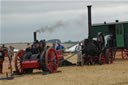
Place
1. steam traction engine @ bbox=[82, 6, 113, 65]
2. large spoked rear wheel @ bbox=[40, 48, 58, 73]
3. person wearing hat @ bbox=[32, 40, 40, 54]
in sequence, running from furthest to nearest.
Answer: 1. steam traction engine @ bbox=[82, 6, 113, 65]
2. person wearing hat @ bbox=[32, 40, 40, 54]
3. large spoked rear wheel @ bbox=[40, 48, 58, 73]

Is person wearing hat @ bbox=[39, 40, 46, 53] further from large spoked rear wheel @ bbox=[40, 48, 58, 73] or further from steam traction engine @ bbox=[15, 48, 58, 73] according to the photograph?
large spoked rear wheel @ bbox=[40, 48, 58, 73]

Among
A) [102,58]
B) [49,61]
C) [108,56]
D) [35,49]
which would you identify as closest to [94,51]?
[102,58]

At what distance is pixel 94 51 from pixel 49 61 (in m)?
4.78

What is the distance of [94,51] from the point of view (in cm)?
1648

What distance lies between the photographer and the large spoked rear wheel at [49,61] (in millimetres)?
11777

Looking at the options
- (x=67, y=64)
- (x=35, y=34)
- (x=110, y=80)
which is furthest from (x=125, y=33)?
(x=110, y=80)

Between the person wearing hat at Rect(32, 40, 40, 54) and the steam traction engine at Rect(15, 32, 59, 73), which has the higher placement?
the person wearing hat at Rect(32, 40, 40, 54)

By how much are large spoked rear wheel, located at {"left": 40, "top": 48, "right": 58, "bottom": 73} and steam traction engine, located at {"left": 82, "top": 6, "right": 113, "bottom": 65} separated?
421 centimetres

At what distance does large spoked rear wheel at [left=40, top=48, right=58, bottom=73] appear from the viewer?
1178cm

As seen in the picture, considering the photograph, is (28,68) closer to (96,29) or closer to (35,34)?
(35,34)

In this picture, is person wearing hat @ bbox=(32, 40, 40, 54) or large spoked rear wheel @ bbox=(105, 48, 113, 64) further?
large spoked rear wheel @ bbox=(105, 48, 113, 64)

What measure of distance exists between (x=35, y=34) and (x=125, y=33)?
35.5 feet

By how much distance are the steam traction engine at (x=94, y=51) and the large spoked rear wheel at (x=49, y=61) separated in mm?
4213

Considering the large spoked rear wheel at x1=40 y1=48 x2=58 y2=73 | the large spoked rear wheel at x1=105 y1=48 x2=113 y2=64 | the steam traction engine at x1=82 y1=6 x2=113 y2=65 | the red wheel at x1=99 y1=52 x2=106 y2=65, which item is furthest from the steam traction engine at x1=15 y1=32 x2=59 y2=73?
the large spoked rear wheel at x1=105 y1=48 x2=113 y2=64
